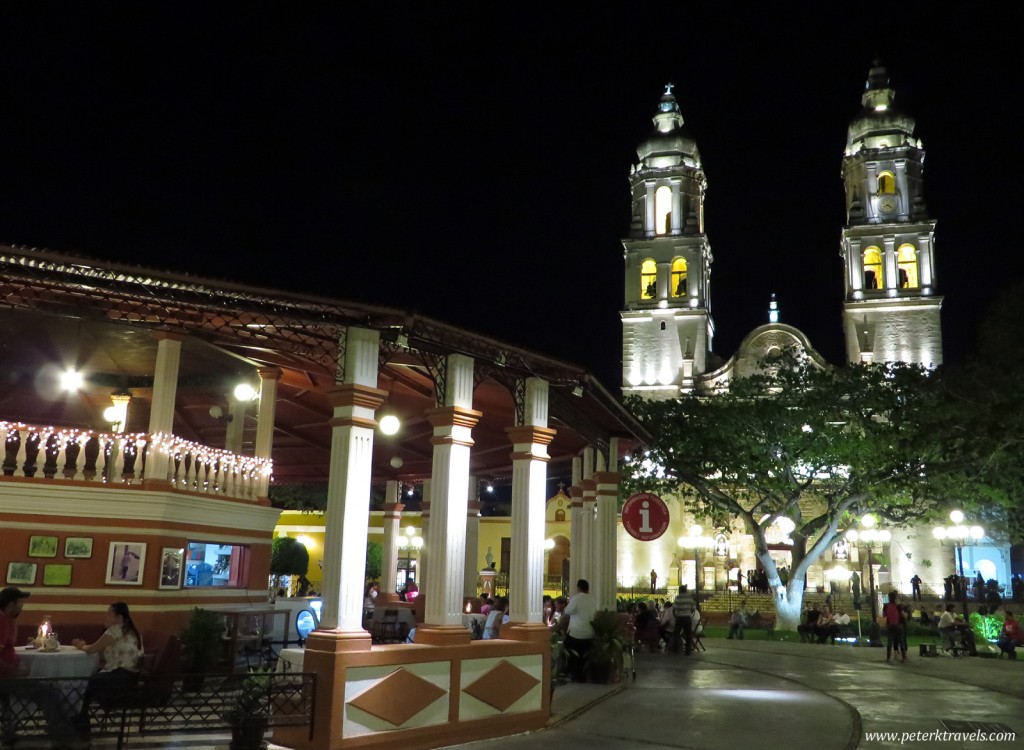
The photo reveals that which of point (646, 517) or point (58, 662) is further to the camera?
point (646, 517)

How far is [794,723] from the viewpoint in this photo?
998cm

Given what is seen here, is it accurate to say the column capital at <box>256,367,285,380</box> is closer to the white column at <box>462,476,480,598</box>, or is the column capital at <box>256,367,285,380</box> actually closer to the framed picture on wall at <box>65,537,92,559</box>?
the framed picture on wall at <box>65,537,92,559</box>

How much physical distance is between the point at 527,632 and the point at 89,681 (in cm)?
426

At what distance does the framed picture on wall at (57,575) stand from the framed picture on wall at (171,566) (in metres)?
1.04

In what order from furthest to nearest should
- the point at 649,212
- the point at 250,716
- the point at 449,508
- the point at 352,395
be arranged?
the point at 649,212 < the point at 449,508 < the point at 352,395 < the point at 250,716

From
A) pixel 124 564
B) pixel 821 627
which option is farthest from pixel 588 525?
pixel 821 627

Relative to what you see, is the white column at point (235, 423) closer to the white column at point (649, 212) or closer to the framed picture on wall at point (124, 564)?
the framed picture on wall at point (124, 564)

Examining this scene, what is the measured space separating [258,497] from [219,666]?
3.40 meters

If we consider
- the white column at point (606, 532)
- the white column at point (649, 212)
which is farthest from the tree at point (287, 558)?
the white column at point (649, 212)

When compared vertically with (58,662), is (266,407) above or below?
above

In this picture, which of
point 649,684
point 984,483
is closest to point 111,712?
point 649,684

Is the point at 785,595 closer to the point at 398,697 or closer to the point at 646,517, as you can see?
the point at 646,517

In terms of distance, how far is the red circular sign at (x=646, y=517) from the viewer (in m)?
11.1

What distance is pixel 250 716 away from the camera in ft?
23.1
